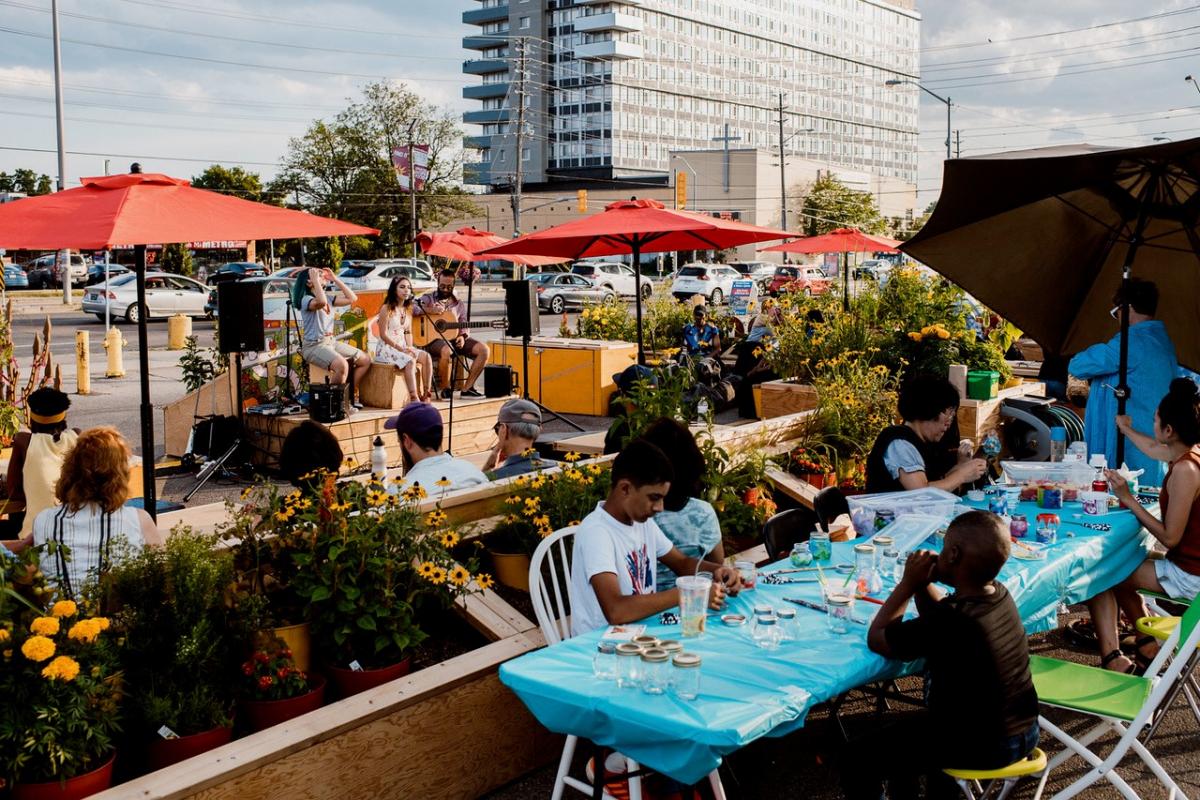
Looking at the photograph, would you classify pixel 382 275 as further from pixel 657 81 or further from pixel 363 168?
pixel 657 81

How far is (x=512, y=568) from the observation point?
5.07 meters

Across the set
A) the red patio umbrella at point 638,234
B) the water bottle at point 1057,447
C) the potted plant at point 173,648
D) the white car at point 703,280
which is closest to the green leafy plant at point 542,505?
the potted plant at point 173,648

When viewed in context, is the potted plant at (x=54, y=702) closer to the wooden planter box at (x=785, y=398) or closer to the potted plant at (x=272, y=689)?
the potted plant at (x=272, y=689)

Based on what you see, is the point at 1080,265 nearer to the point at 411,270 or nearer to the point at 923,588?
the point at 923,588

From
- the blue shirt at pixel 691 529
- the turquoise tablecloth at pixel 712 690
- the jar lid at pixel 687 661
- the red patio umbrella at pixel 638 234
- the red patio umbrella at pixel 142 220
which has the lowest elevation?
the turquoise tablecloth at pixel 712 690

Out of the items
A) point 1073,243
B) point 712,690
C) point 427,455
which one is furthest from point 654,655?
point 1073,243

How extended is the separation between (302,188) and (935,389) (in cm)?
5642

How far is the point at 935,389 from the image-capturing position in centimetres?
507

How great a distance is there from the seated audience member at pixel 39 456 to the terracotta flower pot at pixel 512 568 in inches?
92.8

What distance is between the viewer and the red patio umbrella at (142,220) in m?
4.54

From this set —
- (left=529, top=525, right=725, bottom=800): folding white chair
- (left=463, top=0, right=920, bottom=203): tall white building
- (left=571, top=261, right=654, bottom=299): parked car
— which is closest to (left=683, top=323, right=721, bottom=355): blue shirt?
(left=529, top=525, right=725, bottom=800): folding white chair

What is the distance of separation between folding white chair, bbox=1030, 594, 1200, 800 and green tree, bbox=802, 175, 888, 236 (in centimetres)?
6809

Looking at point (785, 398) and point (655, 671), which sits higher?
point (785, 398)

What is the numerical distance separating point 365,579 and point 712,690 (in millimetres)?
1667
